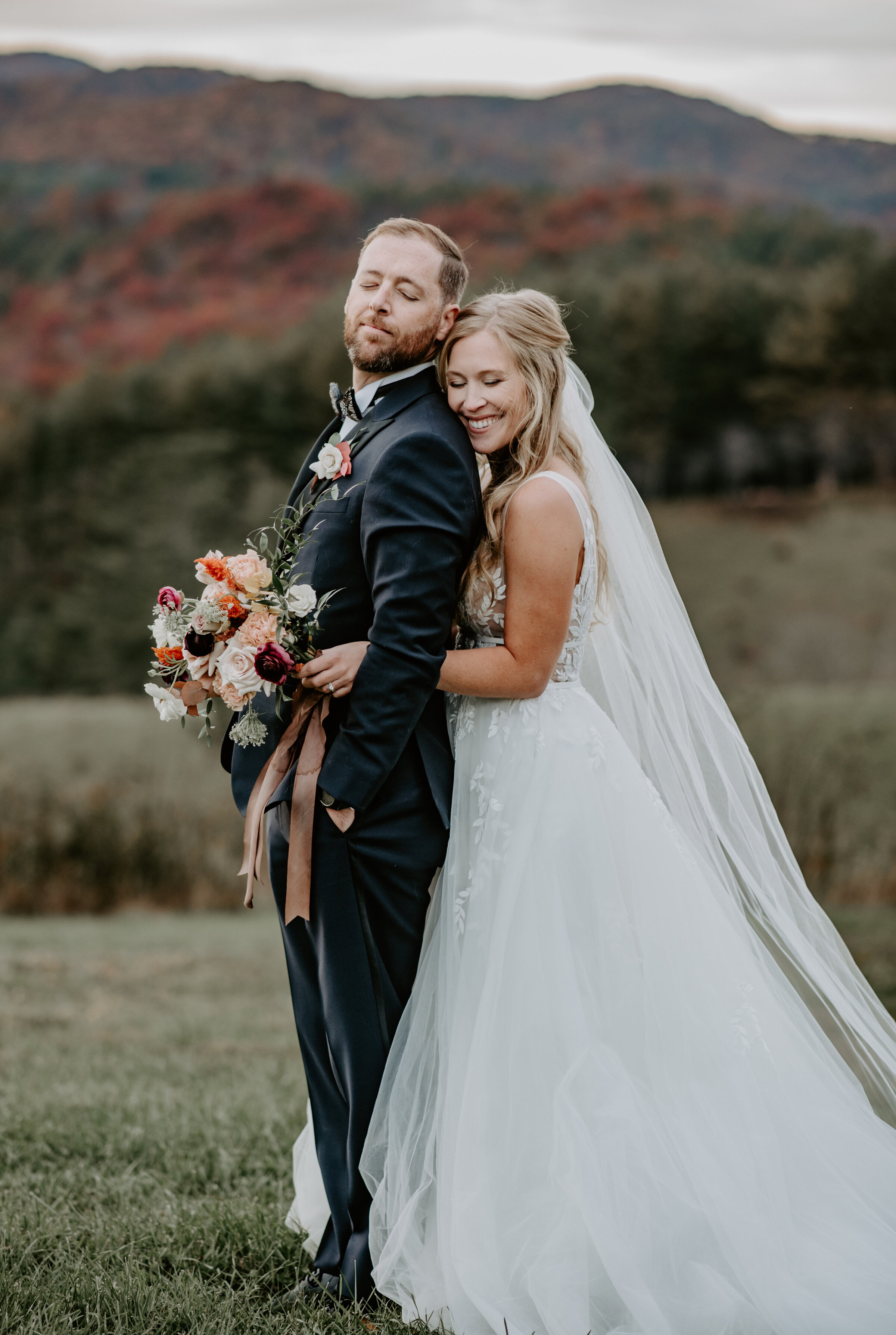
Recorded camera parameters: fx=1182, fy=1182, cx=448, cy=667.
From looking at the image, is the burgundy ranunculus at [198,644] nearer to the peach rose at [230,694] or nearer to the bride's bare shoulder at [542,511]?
the peach rose at [230,694]

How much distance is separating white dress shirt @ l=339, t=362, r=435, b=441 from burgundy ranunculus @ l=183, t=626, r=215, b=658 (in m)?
0.74

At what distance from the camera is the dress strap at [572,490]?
10.2 feet

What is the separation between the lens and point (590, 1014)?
9.87 ft

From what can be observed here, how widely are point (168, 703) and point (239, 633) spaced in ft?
1.04

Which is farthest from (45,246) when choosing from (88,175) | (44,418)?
(44,418)

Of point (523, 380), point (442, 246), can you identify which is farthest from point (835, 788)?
point (442, 246)

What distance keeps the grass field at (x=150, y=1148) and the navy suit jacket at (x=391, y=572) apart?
1.30 m

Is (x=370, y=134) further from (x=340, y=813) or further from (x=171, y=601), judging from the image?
(x=340, y=813)

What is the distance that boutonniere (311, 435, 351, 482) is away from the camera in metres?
3.08

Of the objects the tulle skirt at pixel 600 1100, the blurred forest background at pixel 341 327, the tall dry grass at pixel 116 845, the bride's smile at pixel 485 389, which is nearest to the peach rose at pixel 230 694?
the tulle skirt at pixel 600 1100

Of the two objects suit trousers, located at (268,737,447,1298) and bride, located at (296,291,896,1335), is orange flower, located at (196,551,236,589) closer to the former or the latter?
bride, located at (296,291,896,1335)

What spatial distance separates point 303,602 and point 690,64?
14.5 meters

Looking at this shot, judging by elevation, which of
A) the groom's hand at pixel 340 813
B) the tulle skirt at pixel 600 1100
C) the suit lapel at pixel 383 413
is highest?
the suit lapel at pixel 383 413

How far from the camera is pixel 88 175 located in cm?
4172
